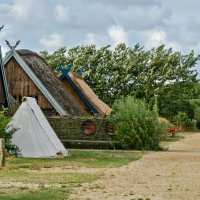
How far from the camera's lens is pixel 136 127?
28.3 meters

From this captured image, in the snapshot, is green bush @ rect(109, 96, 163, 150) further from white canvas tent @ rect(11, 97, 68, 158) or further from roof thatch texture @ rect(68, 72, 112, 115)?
roof thatch texture @ rect(68, 72, 112, 115)

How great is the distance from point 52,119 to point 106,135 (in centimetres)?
285

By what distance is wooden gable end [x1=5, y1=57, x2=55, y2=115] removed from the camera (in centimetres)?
3262

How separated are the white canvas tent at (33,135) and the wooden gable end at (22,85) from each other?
8723mm

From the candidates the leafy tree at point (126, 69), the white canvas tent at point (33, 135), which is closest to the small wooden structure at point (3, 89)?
the white canvas tent at point (33, 135)

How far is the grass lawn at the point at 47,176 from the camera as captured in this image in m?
11.4

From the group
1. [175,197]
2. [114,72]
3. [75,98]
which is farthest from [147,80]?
[175,197]

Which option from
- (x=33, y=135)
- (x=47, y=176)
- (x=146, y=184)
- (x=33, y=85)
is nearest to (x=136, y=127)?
(x=33, y=135)

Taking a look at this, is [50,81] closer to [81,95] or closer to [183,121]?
[81,95]

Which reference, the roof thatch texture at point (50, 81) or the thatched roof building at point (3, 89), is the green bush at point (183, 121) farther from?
the thatched roof building at point (3, 89)

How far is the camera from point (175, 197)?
37.7 ft

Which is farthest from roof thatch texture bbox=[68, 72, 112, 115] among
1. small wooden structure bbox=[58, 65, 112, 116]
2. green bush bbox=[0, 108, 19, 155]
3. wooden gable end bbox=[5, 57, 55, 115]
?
green bush bbox=[0, 108, 19, 155]

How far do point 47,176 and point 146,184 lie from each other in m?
2.60

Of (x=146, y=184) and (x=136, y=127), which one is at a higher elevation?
(x=136, y=127)
